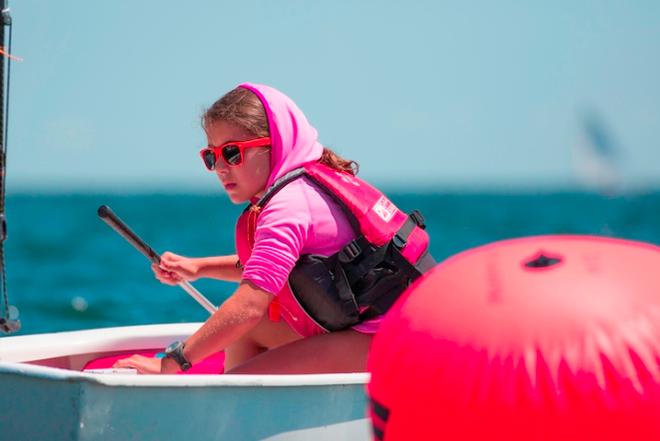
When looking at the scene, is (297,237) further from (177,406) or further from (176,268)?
(176,268)

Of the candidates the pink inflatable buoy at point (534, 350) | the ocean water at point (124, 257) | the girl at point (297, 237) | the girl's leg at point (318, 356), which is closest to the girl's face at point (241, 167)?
the girl at point (297, 237)

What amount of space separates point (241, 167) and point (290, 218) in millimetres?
237

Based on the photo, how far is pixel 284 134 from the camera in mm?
3154

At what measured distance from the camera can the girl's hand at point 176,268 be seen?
3641 mm

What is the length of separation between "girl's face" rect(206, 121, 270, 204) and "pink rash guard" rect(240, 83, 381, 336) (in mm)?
29

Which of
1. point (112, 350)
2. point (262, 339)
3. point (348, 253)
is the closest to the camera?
point (348, 253)

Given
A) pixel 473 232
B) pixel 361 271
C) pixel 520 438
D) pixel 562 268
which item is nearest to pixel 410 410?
pixel 520 438

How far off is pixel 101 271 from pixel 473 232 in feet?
45.0

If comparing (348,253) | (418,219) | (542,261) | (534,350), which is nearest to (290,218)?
(348,253)

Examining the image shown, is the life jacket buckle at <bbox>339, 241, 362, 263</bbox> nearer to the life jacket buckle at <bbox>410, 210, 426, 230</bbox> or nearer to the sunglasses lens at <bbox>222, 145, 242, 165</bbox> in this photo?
the life jacket buckle at <bbox>410, 210, 426, 230</bbox>

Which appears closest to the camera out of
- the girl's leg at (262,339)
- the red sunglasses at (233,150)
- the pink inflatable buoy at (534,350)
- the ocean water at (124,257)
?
the pink inflatable buoy at (534,350)

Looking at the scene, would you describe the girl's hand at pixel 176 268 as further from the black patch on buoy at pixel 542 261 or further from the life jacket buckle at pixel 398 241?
the black patch on buoy at pixel 542 261

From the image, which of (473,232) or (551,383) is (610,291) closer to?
(551,383)

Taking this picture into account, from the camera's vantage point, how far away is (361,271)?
121 inches
